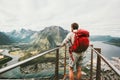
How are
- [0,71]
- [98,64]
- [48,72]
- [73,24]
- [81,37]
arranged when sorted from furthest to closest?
[48,72] < [73,24] < [81,37] < [98,64] < [0,71]

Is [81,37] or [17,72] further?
[17,72]

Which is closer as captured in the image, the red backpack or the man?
the red backpack

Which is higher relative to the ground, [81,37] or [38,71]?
[81,37]

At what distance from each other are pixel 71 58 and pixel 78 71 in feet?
1.46

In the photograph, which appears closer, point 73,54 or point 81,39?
point 81,39

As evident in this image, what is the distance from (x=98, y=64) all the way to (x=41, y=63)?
111m

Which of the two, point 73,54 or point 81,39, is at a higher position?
point 81,39

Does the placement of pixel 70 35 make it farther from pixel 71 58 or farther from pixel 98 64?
pixel 98 64

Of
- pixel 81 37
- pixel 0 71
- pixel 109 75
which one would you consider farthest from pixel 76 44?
pixel 109 75

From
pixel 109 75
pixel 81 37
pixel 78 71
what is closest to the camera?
pixel 81 37

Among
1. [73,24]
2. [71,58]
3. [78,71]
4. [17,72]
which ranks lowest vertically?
[17,72]

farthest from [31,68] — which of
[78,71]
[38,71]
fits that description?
[78,71]

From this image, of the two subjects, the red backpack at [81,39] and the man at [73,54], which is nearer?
the red backpack at [81,39]

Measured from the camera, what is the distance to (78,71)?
164 inches
